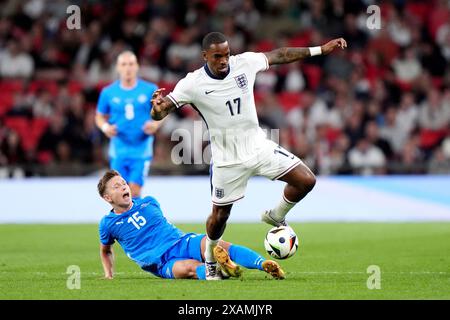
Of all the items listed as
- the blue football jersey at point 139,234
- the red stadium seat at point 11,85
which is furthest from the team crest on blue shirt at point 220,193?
the red stadium seat at point 11,85

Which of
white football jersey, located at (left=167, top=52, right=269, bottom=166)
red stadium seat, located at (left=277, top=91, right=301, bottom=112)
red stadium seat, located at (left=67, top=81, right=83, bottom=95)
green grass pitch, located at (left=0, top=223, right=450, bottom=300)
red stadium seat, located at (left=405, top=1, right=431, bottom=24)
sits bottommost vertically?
green grass pitch, located at (left=0, top=223, right=450, bottom=300)

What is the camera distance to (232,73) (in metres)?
9.71

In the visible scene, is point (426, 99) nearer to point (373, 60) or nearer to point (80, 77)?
point (373, 60)

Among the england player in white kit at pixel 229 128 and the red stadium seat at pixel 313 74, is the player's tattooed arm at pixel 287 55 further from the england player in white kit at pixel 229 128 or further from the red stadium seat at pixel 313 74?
the red stadium seat at pixel 313 74

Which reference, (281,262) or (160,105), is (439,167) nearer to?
(281,262)

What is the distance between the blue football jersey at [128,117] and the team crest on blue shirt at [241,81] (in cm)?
460

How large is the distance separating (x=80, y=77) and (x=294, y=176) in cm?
1300

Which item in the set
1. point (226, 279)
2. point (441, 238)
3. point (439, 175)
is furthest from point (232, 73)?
point (439, 175)

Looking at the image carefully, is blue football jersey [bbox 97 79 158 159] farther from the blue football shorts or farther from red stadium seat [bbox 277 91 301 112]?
red stadium seat [bbox 277 91 301 112]

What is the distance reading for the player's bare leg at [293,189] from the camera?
977cm

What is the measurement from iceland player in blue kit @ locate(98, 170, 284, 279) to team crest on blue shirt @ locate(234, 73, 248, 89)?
150 centimetres

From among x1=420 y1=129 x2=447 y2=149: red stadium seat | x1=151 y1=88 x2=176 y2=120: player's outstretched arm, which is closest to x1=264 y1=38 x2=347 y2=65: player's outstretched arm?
x1=151 y1=88 x2=176 y2=120: player's outstretched arm

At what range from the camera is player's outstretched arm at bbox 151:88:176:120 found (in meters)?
9.29

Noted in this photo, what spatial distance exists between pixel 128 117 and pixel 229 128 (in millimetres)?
4691
